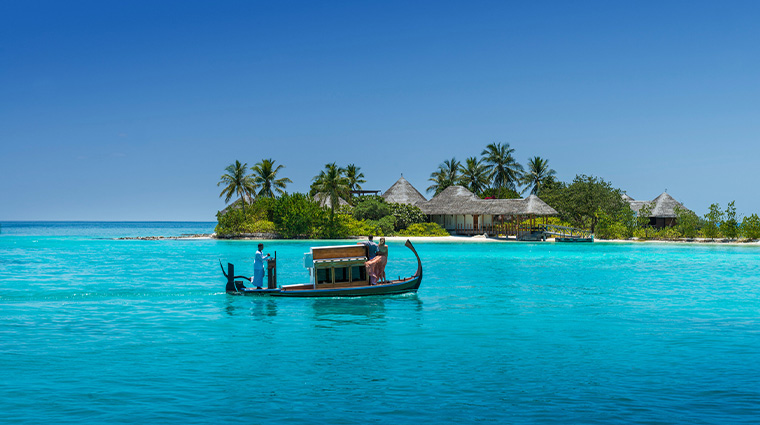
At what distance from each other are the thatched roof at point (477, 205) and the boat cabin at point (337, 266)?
4810cm

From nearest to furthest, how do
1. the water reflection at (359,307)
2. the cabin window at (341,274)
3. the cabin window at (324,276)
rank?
the water reflection at (359,307) < the cabin window at (324,276) < the cabin window at (341,274)

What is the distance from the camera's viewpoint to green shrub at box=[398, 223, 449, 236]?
72000mm

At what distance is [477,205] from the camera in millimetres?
71625

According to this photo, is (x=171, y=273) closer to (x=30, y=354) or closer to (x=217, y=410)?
(x=30, y=354)

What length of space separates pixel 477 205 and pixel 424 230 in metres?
6.61

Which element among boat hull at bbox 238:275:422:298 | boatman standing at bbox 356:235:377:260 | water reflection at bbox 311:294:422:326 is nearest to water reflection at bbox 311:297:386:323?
water reflection at bbox 311:294:422:326

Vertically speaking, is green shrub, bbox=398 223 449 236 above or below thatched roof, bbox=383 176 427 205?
below

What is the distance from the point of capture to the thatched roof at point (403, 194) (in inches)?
3194

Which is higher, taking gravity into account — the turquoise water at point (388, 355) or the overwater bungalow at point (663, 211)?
the overwater bungalow at point (663, 211)

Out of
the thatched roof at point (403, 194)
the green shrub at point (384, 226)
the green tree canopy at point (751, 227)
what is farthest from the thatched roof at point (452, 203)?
the green tree canopy at point (751, 227)

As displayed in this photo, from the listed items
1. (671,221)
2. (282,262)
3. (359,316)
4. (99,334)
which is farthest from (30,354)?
(671,221)

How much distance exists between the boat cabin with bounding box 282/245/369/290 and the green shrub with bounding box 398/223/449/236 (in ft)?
165

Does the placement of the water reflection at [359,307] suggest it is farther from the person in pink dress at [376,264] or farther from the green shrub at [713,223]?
the green shrub at [713,223]

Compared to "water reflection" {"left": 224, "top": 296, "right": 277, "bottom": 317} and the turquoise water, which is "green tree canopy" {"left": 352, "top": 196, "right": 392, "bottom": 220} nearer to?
the turquoise water
